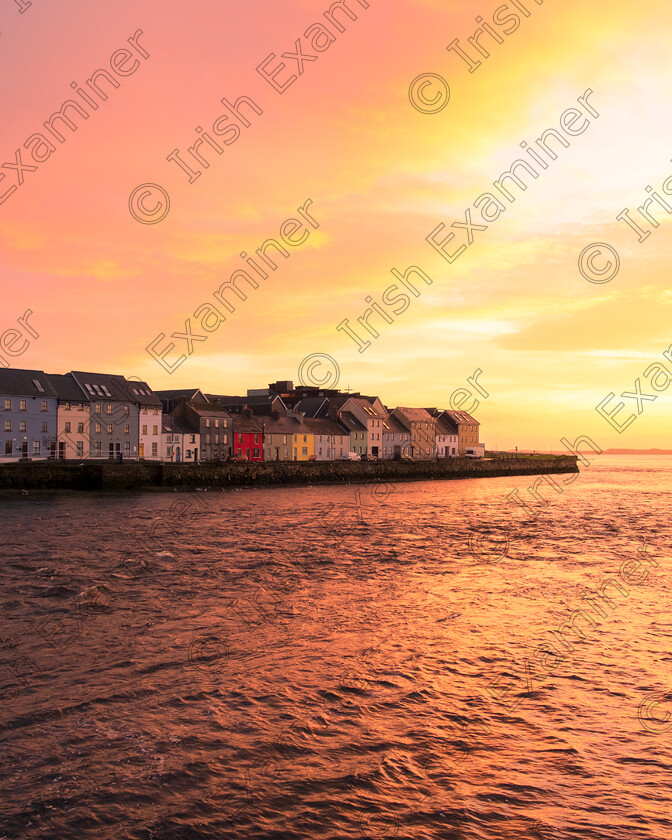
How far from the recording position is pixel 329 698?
14711 millimetres

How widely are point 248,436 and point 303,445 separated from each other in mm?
13175

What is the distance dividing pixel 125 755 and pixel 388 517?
44.3 m

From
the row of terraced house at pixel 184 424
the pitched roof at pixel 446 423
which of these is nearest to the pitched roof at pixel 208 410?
the row of terraced house at pixel 184 424

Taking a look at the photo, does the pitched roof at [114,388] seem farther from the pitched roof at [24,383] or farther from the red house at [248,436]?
the red house at [248,436]

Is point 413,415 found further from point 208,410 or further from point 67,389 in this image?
point 67,389

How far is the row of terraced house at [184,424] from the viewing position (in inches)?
3130

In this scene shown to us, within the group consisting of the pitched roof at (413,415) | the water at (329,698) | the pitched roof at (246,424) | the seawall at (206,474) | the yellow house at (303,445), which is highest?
the pitched roof at (413,415)

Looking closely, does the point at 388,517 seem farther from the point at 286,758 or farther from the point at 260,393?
the point at 260,393

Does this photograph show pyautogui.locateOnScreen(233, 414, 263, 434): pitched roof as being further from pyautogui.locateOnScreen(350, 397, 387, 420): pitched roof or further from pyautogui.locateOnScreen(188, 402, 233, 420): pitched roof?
pyautogui.locateOnScreen(350, 397, 387, 420): pitched roof

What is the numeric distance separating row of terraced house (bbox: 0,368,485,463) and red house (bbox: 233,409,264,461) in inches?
6.2

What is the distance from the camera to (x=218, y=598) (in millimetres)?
23844

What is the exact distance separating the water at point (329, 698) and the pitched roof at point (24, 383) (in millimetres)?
50927

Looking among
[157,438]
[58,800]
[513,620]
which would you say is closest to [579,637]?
[513,620]

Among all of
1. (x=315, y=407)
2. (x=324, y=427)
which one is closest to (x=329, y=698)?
(x=324, y=427)
